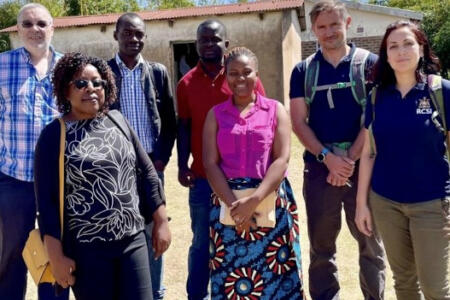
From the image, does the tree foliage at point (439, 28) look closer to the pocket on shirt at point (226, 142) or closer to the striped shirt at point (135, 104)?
the striped shirt at point (135, 104)

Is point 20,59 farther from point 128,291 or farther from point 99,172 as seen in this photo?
point 128,291

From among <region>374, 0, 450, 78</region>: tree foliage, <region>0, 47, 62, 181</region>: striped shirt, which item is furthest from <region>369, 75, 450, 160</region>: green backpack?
<region>374, 0, 450, 78</region>: tree foliage

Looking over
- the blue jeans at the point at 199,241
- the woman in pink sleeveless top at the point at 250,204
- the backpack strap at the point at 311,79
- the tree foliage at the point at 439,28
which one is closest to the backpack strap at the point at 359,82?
the backpack strap at the point at 311,79

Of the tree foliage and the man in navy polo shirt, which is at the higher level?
the tree foliage

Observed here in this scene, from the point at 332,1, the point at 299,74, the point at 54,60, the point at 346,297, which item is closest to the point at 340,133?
the point at 299,74

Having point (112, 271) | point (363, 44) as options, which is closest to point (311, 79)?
point (112, 271)

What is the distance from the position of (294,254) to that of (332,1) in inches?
67.6

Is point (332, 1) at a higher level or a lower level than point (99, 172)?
higher

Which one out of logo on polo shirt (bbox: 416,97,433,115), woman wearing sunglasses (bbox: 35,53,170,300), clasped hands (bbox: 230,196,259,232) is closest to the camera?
woman wearing sunglasses (bbox: 35,53,170,300)

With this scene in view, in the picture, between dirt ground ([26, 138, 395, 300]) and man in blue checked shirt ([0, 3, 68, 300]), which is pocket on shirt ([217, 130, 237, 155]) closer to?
man in blue checked shirt ([0, 3, 68, 300])

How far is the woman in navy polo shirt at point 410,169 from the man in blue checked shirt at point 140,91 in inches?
62.2

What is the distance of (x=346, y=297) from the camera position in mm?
4328

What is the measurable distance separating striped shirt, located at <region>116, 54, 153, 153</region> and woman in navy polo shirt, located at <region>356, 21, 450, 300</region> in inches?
63.6

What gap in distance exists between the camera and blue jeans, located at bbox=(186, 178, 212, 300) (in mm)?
3783
